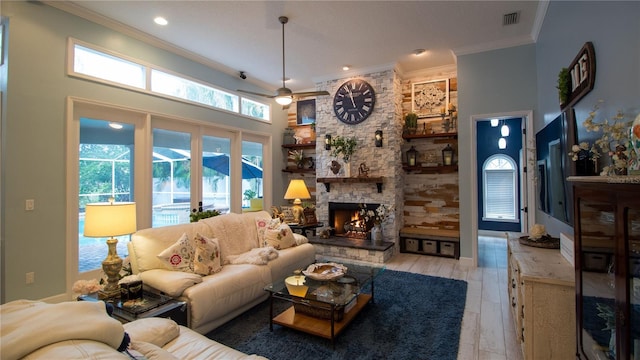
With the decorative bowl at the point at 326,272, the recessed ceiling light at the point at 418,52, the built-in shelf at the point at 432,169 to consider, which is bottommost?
the decorative bowl at the point at 326,272

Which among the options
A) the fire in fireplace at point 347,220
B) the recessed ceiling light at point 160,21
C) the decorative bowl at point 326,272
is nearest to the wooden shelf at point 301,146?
the fire in fireplace at point 347,220

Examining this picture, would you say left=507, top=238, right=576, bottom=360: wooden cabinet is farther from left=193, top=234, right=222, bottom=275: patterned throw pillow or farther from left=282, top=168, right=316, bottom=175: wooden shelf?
left=282, top=168, right=316, bottom=175: wooden shelf

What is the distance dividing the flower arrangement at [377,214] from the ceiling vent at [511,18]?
124 inches

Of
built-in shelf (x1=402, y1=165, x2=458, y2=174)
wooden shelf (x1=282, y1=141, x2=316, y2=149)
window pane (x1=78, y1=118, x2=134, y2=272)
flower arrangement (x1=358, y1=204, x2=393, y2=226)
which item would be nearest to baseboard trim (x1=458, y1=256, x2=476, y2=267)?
flower arrangement (x1=358, y1=204, x2=393, y2=226)

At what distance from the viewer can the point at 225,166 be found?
5562 mm

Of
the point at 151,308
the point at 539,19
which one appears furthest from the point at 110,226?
the point at 539,19

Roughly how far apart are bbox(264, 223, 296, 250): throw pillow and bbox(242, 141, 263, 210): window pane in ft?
7.18

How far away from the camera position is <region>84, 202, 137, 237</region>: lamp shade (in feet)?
7.13

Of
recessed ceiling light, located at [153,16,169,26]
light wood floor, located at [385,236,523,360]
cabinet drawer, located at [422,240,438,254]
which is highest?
recessed ceiling light, located at [153,16,169,26]

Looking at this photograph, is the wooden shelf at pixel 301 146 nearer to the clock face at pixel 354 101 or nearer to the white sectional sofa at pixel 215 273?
the clock face at pixel 354 101

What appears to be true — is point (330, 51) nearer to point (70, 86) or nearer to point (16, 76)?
point (70, 86)

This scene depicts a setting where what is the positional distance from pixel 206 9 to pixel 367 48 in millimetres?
2365

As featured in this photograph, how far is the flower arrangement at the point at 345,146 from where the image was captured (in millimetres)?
5547

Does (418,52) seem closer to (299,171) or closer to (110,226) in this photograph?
(299,171)
